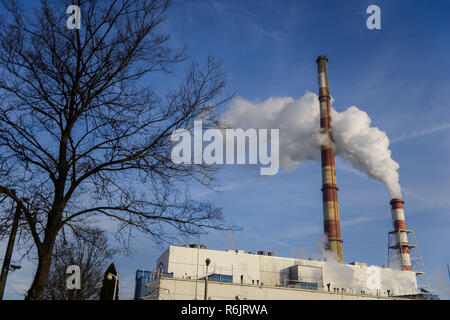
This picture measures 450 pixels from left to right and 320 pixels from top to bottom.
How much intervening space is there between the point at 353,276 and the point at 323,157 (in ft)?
61.1

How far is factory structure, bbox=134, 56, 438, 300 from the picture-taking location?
3794 cm

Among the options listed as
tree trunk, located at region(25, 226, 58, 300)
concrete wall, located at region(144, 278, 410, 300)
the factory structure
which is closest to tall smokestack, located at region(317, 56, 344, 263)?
the factory structure

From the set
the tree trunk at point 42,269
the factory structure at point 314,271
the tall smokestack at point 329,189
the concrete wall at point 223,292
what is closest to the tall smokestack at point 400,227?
the factory structure at point 314,271

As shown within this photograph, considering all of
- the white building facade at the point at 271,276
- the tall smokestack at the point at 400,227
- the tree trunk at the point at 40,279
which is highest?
the tall smokestack at the point at 400,227

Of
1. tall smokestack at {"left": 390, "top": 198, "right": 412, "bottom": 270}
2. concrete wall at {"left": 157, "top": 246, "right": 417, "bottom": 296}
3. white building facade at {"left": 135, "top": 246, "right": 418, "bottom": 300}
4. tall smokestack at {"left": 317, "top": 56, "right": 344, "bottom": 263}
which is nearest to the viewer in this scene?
white building facade at {"left": 135, "top": 246, "right": 418, "bottom": 300}

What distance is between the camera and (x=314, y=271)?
51.1m

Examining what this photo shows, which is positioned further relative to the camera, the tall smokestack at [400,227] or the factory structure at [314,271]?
the tall smokestack at [400,227]

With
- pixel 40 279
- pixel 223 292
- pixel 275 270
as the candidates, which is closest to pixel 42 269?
pixel 40 279

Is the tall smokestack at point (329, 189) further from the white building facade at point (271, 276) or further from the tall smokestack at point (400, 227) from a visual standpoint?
the tall smokestack at point (400, 227)

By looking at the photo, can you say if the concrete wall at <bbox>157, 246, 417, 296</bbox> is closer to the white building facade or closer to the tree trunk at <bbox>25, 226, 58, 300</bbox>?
the white building facade

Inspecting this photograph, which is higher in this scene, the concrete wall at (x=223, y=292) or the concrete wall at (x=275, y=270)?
the concrete wall at (x=275, y=270)

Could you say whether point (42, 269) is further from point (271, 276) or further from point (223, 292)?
point (271, 276)

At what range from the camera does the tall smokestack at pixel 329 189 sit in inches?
2073
